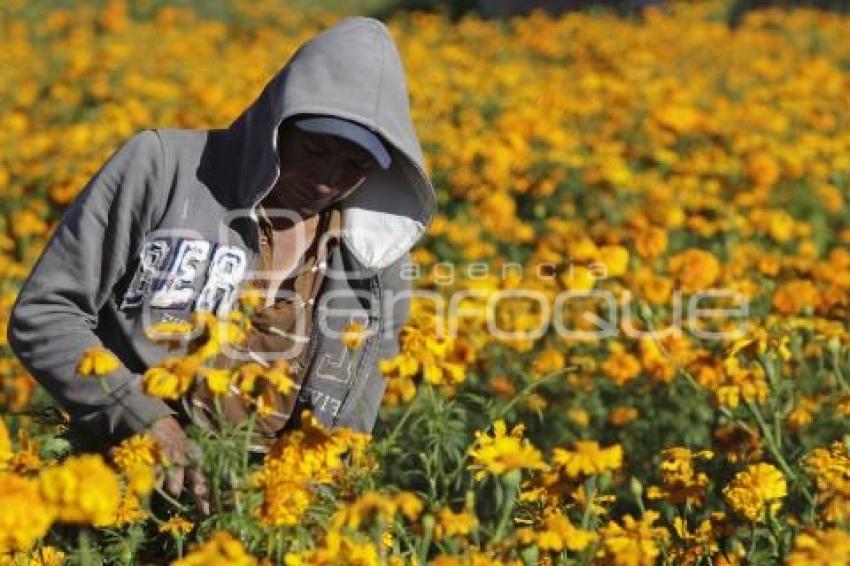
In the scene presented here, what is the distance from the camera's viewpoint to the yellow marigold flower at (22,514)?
1457 mm

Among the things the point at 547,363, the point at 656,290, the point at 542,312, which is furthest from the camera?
the point at 542,312

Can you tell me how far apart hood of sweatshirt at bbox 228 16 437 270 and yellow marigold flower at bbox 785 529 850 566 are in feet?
3.34

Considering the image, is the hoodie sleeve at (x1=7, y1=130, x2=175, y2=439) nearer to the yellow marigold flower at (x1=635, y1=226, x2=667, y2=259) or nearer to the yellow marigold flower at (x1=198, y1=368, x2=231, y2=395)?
the yellow marigold flower at (x1=198, y1=368, x2=231, y2=395)

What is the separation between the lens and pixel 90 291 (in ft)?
7.40

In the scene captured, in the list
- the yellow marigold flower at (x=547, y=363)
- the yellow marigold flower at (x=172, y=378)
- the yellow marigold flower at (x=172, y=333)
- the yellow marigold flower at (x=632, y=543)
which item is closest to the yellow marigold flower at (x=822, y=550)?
the yellow marigold flower at (x=632, y=543)

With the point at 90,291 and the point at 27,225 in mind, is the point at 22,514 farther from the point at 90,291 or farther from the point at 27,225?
the point at 27,225

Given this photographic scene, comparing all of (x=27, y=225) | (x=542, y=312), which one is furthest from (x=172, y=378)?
(x=27, y=225)

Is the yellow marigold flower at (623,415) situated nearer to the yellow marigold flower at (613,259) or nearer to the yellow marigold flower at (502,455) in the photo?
the yellow marigold flower at (613,259)

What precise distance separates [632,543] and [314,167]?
81 cm

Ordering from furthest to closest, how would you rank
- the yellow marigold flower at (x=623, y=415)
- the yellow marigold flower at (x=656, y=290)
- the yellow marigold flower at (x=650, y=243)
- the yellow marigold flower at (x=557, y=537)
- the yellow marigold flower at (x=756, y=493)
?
the yellow marigold flower at (x=650, y=243)
the yellow marigold flower at (x=656, y=290)
the yellow marigold flower at (x=623, y=415)
the yellow marigold flower at (x=756, y=493)
the yellow marigold flower at (x=557, y=537)

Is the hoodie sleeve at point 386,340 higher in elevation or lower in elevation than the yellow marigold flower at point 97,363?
lower

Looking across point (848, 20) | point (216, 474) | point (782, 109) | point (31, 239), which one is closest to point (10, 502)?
point (216, 474)

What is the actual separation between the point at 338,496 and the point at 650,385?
70.7 inches

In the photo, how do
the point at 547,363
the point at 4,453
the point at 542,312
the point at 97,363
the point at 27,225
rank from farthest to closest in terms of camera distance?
1. the point at 27,225
2. the point at 542,312
3. the point at 547,363
4. the point at 4,453
5. the point at 97,363
